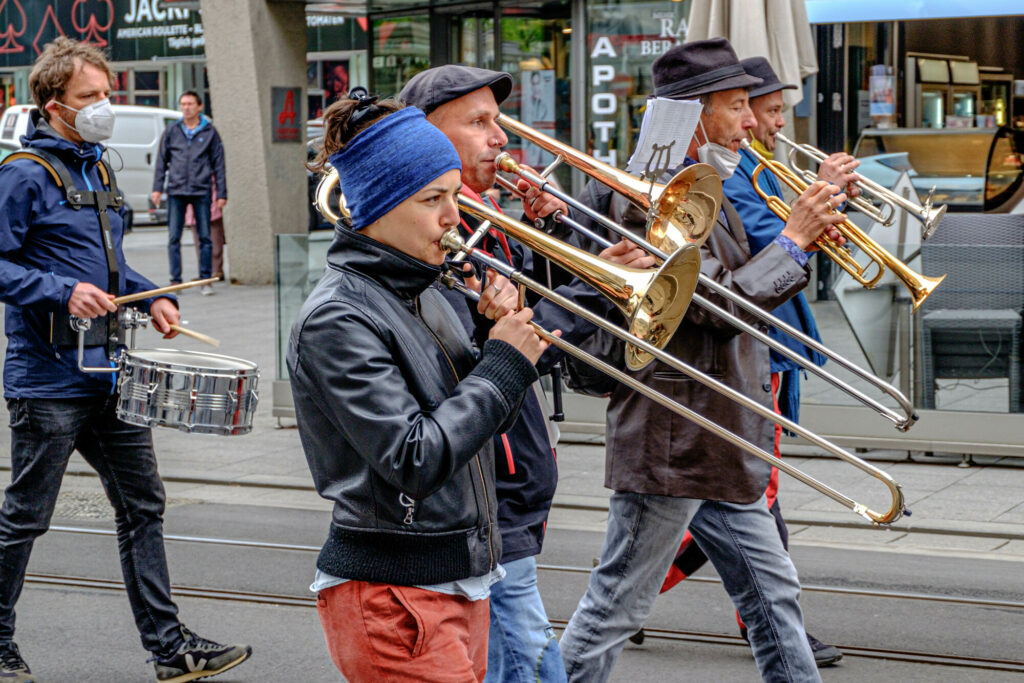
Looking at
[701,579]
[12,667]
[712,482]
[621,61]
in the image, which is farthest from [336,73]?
[712,482]

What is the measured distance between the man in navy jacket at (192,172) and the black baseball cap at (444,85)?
12.0 meters

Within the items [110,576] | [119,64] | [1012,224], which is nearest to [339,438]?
[110,576]

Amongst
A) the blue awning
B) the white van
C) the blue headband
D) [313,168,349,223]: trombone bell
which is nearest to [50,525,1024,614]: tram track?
[313,168,349,223]: trombone bell

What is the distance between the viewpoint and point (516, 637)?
3.19 metres

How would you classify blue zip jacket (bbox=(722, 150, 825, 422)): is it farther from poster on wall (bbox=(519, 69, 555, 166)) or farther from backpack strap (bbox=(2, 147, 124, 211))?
poster on wall (bbox=(519, 69, 555, 166))

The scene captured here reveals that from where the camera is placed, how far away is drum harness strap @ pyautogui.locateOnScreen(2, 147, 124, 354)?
460 cm

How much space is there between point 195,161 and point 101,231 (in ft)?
35.0

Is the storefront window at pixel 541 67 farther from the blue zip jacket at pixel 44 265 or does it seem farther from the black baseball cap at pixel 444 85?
the black baseball cap at pixel 444 85

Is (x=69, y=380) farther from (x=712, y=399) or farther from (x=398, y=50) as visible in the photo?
(x=398, y=50)

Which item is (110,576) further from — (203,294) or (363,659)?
(203,294)

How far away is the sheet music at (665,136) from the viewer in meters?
3.75

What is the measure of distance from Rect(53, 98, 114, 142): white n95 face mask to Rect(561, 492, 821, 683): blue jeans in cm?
211

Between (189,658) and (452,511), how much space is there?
7.64 ft

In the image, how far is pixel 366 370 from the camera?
8.37 ft
